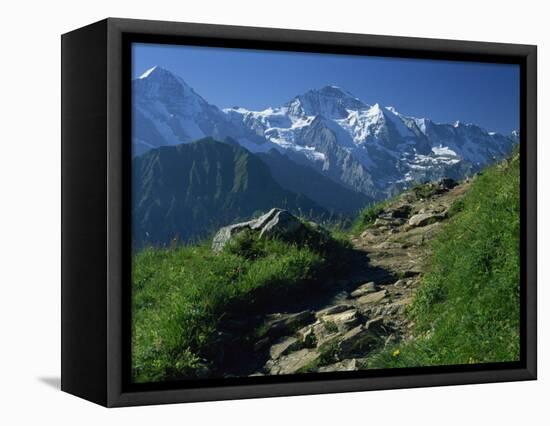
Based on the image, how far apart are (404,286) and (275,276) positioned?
3.60 feet

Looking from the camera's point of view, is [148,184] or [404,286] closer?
[148,184]

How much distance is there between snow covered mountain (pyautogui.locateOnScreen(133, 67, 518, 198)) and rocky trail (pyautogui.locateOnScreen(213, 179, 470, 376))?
0.22m

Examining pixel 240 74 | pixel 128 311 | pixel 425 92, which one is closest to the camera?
pixel 128 311

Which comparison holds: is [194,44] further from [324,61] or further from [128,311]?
[128,311]

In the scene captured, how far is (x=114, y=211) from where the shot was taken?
8898 mm

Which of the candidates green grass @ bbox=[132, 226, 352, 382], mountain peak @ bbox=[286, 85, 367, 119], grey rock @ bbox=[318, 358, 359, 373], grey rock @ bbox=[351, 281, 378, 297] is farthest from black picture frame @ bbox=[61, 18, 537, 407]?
grey rock @ bbox=[351, 281, 378, 297]

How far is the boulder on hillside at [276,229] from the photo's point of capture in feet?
31.3

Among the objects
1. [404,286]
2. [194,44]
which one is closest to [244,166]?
[194,44]

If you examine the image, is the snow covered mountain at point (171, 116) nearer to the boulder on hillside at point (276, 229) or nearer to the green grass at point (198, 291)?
the boulder on hillside at point (276, 229)

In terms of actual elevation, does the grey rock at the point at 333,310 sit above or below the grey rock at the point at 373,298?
below

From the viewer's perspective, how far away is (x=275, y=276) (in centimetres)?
971

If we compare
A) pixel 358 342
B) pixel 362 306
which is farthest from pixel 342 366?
pixel 362 306

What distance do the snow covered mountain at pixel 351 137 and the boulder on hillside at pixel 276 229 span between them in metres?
0.51

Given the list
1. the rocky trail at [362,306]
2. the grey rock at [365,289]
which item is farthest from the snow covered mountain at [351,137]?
the grey rock at [365,289]
